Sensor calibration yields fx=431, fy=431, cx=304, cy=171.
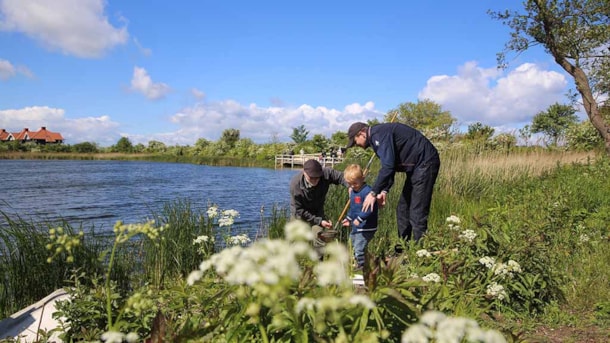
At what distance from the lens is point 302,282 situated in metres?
1.61

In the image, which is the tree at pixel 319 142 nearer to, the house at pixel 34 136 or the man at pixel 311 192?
the man at pixel 311 192

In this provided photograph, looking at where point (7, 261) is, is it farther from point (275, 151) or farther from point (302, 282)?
point (275, 151)

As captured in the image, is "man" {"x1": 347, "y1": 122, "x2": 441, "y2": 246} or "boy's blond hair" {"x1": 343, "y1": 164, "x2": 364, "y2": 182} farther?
"boy's blond hair" {"x1": 343, "y1": 164, "x2": 364, "y2": 182}

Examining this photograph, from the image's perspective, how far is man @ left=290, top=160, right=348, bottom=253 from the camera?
4.93m

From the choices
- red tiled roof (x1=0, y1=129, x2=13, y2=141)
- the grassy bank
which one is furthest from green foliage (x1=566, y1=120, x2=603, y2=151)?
red tiled roof (x1=0, y1=129, x2=13, y2=141)

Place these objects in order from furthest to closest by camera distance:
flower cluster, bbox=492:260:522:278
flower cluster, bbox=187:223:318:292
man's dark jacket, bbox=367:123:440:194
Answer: man's dark jacket, bbox=367:123:440:194, flower cluster, bbox=492:260:522:278, flower cluster, bbox=187:223:318:292

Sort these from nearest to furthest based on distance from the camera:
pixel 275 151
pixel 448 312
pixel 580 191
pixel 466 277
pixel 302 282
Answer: pixel 302 282 < pixel 448 312 < pixel 466 277 < pixel 580 191 < pixel 275 151

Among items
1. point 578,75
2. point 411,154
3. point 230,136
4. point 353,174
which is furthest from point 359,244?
point 230,136

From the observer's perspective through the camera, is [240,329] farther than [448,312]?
No

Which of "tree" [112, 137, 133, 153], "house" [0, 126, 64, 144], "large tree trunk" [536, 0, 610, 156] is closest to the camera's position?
"large tree trunk" [536, 0, 610, 156]

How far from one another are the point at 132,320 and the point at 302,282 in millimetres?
→ 1253

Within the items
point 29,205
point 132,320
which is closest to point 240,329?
point 132,320

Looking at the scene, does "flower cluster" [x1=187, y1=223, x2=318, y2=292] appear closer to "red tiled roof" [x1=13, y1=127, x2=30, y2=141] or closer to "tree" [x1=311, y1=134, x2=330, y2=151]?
"tree" [x1=311, y1=134, x2=330, y2=151]

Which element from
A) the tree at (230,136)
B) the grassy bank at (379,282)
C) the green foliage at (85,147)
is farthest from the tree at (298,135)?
the grassy bank at (379,282)
